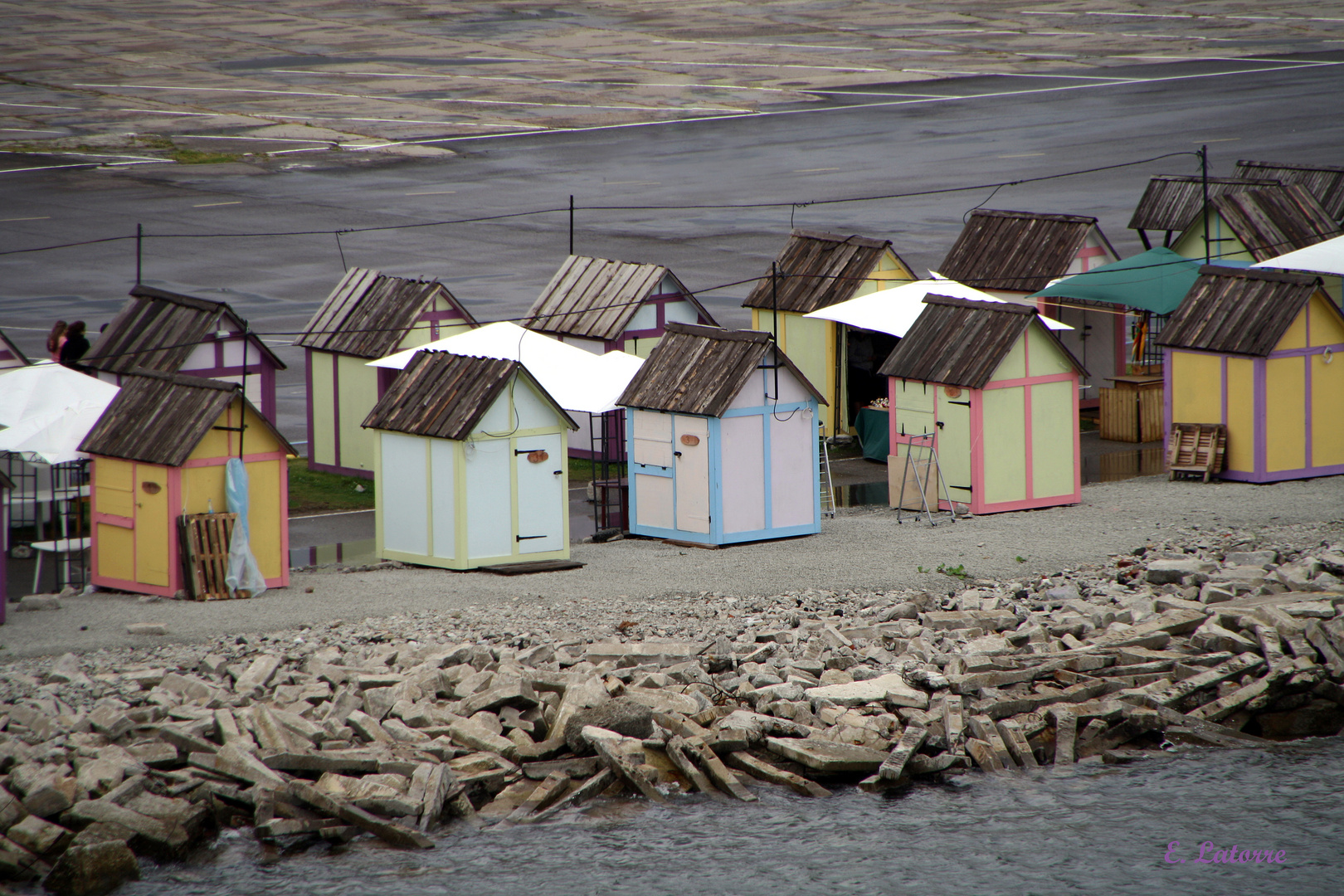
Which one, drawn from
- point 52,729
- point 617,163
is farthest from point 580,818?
point 617,163

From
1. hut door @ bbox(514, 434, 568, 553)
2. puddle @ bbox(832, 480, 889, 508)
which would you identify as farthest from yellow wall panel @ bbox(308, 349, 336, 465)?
puddle @ bbox(832, 480, 889, 508)

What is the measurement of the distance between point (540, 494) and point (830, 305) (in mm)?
8469

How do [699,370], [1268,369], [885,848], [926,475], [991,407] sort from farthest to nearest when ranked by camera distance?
[1268,369]
[926,475]
[991,407]
[699,370]
[885,848]

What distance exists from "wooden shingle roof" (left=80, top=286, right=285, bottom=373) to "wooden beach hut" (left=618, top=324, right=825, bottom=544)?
6.01 meters

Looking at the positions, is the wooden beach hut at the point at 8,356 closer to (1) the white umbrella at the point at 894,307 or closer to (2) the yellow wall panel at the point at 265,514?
(2) the yellow wall panel at the point at 265,514

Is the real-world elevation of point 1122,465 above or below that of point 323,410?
below

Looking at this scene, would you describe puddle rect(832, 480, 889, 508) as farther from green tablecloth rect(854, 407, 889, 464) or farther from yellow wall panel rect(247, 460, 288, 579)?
yellow wall panel rect(247, 460, 288, 579)

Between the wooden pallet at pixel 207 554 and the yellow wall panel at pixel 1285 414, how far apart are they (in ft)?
46.6

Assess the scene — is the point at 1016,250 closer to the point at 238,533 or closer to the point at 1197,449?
the point at 1197,449

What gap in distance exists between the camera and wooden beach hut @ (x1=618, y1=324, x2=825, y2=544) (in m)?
21.2

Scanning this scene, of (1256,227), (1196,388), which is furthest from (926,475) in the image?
(1256,227)

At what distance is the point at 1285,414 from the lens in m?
23.8

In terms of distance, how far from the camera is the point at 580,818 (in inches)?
567

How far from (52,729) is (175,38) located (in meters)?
58.0
